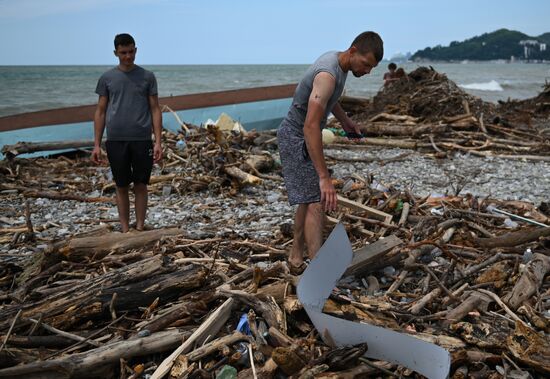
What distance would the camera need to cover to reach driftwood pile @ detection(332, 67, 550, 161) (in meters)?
11.1

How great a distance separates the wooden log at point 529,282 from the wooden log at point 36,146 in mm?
8421

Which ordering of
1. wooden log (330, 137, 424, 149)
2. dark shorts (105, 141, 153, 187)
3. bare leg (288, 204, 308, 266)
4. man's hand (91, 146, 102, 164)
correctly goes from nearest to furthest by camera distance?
bare leg (288, 204, 308, 266)
dark shorts (105, 141, 153, 187)
man's hand (91, 146, 102, 164)
wooden log (330, 137, 424, 149)

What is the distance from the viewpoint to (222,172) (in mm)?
7793

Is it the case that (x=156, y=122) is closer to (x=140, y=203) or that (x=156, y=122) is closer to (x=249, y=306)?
(x=140, y=203)

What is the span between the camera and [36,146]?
10.3 m

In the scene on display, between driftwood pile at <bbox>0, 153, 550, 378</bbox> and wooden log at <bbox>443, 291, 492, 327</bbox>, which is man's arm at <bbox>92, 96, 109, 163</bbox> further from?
wooden log at <bbox>443, 291, 492, 327</bbox>

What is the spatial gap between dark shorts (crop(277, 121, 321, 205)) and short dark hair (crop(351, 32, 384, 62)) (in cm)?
74

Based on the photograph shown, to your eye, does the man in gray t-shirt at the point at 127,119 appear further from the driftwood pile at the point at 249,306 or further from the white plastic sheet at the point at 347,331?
the white plastic sheet at the point at 347,331

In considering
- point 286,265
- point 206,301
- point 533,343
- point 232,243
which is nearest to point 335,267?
point 286,265

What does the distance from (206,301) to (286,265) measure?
1.95ft

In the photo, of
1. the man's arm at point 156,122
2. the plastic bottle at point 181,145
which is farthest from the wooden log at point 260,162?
the man's arm at point 156,122

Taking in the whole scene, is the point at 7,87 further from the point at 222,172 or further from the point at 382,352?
the point at 382,352

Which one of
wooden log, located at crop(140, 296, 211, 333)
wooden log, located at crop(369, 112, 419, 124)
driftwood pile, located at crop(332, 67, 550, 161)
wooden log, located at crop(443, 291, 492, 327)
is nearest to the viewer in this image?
wooden log, located at crop(140, 296, 211, 333)

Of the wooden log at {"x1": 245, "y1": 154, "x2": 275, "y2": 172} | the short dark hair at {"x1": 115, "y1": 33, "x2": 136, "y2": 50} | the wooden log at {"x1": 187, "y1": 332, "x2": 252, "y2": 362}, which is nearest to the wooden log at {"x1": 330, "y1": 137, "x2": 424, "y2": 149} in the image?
the wooden log at {"x1": 245, "y1": 154, "x2": 275, "y2": 172}
